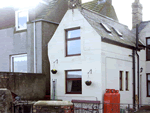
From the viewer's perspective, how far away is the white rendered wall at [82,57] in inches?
572

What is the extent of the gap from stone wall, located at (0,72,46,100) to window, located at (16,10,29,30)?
460cm

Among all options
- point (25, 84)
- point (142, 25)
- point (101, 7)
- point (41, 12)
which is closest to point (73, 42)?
point (25, 84)

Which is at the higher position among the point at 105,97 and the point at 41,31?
the point at 41,31

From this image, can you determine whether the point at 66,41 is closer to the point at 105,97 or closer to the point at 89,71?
the point at 89,71

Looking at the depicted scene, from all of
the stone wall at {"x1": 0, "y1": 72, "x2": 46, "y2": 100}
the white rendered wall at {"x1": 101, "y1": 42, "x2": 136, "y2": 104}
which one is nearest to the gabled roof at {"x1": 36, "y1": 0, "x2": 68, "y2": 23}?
the stone wall at {"x1": 0, "y1": 72, "x2": 46, "y2": 100}

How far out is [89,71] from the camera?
48.5 ft

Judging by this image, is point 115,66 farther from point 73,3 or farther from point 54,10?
point 54,10

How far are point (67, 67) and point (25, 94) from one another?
9.93 ft

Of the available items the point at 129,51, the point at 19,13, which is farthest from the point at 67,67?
the point at 19,13

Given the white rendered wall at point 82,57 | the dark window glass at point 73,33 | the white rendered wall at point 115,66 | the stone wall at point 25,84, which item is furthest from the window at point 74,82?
the dark window glass at point 73,33

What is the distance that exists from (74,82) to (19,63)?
218 inches

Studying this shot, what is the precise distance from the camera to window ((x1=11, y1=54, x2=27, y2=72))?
61.9 feet

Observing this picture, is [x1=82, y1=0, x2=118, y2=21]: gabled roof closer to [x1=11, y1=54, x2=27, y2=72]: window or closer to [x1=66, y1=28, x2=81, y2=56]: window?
[x1=66, y1=28, x2=81, y2=56]: window

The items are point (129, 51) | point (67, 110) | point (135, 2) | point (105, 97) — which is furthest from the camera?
point (135, 2)
